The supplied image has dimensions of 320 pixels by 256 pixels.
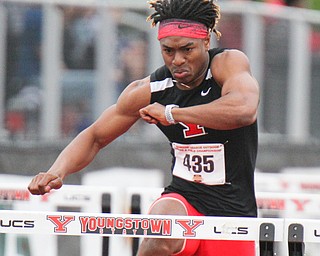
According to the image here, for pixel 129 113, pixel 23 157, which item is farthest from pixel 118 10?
pixel 129 113

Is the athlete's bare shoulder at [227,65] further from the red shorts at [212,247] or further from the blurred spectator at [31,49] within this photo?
the blurred spectator at [31,49]

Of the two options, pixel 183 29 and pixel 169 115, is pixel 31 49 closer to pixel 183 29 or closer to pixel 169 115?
pixel 183 29

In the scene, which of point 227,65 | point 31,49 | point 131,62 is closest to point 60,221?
point 227,65

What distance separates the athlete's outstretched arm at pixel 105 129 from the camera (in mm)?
6270

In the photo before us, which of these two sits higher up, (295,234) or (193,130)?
(193,130)

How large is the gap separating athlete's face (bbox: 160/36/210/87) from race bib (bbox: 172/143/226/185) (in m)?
0.43

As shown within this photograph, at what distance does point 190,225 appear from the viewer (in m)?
5.39

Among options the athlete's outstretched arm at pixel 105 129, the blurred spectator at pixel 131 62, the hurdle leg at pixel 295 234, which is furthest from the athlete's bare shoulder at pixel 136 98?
the blurred spectator at pixel 131 62

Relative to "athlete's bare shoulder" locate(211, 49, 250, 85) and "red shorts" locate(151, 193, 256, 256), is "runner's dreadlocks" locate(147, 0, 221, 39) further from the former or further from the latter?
"red shorts" locate(151, 193, 256, 256)

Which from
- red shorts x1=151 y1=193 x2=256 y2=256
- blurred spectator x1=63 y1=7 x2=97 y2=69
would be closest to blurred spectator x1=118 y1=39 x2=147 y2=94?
blurred spectator x1=63 y1=7 x2=97 y2=69

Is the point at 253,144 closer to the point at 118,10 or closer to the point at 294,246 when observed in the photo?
the point at 294,246

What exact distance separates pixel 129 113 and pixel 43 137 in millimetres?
4028

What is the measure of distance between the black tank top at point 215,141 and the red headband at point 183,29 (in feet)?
0.66

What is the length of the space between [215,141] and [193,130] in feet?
0.45
